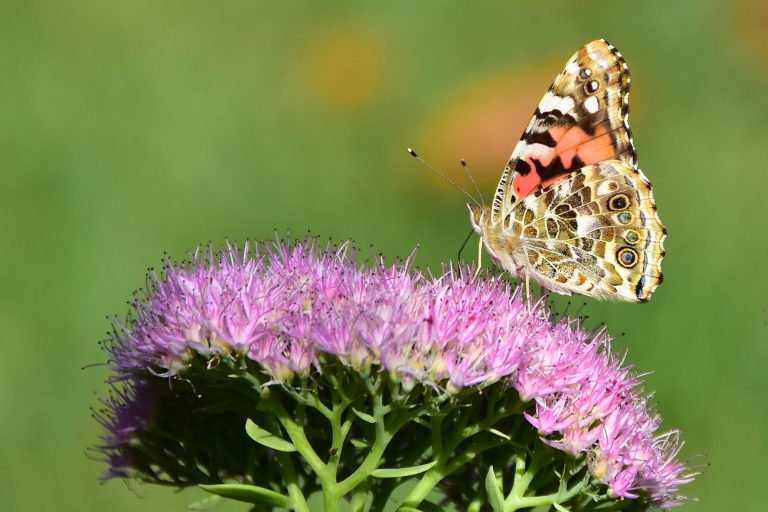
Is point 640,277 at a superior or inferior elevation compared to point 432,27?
inferior

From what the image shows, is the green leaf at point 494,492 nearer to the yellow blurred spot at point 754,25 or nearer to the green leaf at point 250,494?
the green leaf at point 250,494

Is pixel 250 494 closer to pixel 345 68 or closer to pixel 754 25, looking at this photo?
pixel 345 68

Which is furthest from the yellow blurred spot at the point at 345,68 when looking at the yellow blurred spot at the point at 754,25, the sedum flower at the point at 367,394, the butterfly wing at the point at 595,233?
the sedum flower at the point at 367,394

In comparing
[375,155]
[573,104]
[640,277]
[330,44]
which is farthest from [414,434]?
[330,44]

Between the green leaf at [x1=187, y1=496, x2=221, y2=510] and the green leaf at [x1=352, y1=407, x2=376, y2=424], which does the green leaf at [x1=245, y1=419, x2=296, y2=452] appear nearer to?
the green leaf at [x1=352, y1=407, x2=376, y2=424]

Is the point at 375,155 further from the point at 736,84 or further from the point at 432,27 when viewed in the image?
the point at 736,84

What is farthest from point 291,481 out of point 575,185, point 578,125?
point 578,125
